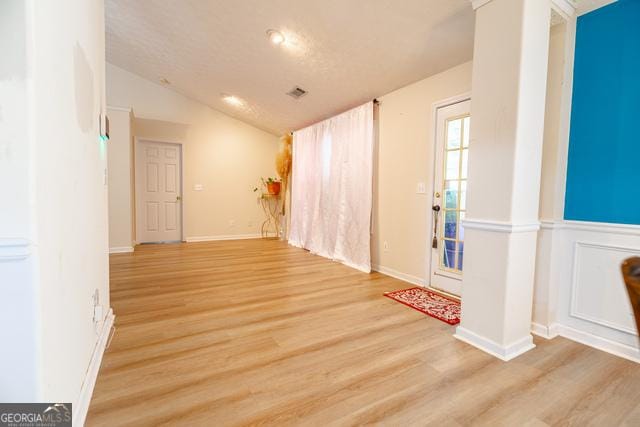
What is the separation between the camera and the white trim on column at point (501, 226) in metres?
1.82

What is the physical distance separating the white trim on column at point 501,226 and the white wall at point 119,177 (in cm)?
499

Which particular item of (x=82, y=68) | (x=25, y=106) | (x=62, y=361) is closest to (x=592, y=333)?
(x=62, y=361)

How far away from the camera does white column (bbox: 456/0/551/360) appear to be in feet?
5.92

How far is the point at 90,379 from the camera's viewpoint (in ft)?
4.77

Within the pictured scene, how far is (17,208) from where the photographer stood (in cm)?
83

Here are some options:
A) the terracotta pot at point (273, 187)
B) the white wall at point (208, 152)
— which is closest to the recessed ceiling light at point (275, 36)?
the white wall at point (208, 152)

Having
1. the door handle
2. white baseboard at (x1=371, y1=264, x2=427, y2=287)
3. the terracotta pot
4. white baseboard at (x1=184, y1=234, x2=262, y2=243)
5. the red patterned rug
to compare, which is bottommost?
the red patterned rug

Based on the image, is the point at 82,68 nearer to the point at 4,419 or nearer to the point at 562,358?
the point at 4,419

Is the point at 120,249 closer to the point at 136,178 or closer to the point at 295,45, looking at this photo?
the point at 136,178

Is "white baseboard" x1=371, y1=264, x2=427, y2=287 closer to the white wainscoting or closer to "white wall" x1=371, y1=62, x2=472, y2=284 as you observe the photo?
"white wall" x1=371, y1=62, x2=472, y2=284

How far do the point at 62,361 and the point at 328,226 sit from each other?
12.7 feet

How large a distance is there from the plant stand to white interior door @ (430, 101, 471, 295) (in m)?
4.26

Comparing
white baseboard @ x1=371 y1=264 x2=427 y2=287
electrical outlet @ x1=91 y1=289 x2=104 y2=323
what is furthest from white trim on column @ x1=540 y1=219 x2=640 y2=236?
electrical outlet @ x1=91 y1=289 x2=104 y2=323

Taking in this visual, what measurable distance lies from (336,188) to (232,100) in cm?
258
